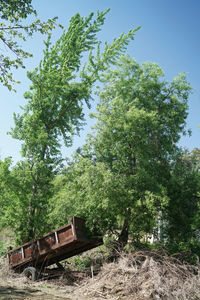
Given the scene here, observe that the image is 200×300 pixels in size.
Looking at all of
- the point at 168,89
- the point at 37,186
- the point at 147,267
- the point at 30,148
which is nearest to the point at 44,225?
the point at 37,186

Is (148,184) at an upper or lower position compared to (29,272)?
upper

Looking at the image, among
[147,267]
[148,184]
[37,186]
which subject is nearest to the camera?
[147,267]

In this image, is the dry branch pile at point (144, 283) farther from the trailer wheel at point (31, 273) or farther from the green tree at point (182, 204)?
the green tree at point (182, 204)

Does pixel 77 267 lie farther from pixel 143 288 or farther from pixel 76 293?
pixel 143 288

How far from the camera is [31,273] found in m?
10.3

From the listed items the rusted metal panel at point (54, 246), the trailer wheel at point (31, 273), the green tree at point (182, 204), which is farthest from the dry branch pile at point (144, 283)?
the green tree at point (182, 204)

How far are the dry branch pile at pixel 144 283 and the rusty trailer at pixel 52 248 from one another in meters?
1.74

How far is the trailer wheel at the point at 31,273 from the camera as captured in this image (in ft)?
32.8

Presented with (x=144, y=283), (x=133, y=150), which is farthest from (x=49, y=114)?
(x=144, y=283)

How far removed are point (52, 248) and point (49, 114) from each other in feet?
27.6

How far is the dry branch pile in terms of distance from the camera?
654 cm

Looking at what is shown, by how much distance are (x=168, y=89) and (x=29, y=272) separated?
11.2 metres

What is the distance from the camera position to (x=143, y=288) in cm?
685

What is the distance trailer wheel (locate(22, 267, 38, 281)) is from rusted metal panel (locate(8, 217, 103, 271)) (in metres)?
0.27
